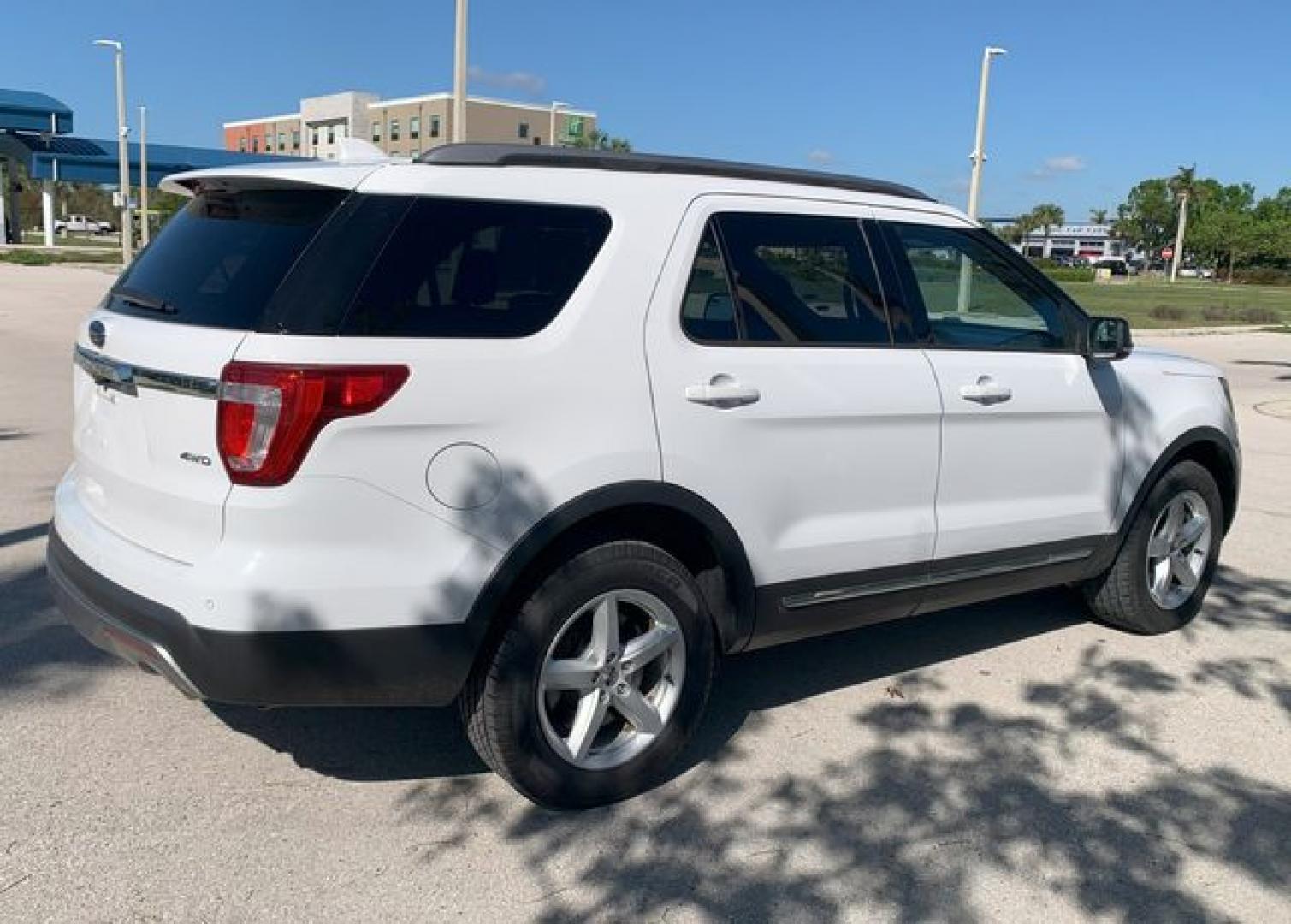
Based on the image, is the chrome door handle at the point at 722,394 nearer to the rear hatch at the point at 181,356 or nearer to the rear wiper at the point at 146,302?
the rear hatch at the point at 181,356

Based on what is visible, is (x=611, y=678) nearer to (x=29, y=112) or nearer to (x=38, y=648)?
(x=38, y=648)

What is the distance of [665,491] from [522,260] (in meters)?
0.79

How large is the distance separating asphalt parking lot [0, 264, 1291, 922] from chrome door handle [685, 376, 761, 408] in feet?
4.03

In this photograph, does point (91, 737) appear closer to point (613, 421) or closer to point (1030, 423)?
point (613, 421)

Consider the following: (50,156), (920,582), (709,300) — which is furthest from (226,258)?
(50,156)

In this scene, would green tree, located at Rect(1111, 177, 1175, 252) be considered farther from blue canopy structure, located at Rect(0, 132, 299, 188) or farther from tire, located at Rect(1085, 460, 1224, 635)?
tire, located at Rect(1085, 460, 1224, 635)

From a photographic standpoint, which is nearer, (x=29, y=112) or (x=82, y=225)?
(x=29, y=112)

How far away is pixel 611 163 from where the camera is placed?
356 cm

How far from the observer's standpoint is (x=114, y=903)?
296 centimetres

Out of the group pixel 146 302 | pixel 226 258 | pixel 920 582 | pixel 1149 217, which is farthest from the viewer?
pixel 1149 217

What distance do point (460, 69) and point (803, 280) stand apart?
45.4 ft

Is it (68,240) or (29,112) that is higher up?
(29,112)

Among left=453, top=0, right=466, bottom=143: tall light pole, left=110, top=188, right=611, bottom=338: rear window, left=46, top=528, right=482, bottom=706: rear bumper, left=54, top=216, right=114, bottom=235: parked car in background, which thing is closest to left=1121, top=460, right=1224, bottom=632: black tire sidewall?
left=110, top=188, right=611, bottom=338: rear window

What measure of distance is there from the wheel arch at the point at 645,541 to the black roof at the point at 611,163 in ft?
3.23
